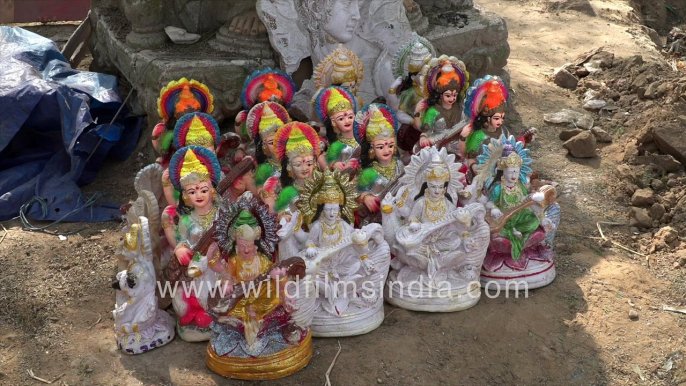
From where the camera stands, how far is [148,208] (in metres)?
4.76

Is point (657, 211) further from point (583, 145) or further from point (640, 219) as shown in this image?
point (583, 145)

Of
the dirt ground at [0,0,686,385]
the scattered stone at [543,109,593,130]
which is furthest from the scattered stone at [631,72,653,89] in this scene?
the dirt ground at [0,0,686,385]

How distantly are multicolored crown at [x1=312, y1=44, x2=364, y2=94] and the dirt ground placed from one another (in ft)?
5.80

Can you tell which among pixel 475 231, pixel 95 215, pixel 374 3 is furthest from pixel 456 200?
pixel 95 215

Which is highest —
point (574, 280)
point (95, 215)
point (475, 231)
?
point (475, 231)

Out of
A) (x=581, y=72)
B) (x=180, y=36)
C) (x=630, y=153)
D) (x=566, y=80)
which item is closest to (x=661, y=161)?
(x=630, y=153)

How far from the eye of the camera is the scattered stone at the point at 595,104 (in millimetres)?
7703

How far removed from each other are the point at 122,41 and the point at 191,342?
11.1 feet

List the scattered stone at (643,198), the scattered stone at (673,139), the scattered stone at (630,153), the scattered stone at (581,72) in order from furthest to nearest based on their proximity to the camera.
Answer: the scattered stone at (581,72) < the scattered stone at (630,153) < the scattered stone at (673,139) < the scattered stone at (643,198)

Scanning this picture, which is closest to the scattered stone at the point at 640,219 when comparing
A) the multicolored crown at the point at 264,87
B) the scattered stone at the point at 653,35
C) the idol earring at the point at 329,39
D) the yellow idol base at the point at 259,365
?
the idol earring at the point at 329,39

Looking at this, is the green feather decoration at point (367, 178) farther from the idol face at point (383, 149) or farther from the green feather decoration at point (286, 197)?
the green feather decoration at point (286, 197)

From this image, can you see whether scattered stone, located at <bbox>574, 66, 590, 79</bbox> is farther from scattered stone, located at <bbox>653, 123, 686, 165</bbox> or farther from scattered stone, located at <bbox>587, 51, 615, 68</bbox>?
scattered stone, located at <bbox>653, 123, 686, 165</bbox>

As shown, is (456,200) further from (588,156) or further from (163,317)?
(588,156)

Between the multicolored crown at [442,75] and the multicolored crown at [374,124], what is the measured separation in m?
0.57
